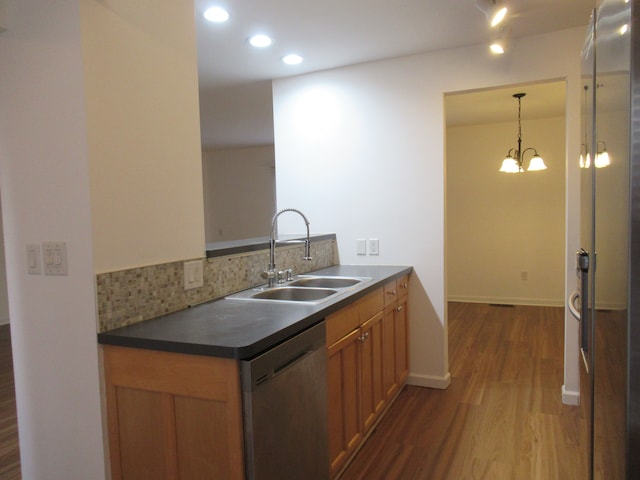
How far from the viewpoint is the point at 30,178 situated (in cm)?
166

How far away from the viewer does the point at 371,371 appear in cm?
248

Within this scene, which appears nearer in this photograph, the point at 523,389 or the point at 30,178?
the point at 30,178

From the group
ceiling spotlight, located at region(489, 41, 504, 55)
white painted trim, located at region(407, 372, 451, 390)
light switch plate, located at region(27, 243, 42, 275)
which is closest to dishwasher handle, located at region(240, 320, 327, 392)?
light switch plate, located at region(27, 243, 42, 275)

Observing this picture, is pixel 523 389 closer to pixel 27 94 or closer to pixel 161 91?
pixel 161 91

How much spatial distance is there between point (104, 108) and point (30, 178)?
1.26ft

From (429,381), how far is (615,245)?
96.2 inches

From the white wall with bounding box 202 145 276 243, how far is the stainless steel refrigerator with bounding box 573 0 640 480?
21.4ft

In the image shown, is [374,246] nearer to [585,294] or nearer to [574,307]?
[574,307]

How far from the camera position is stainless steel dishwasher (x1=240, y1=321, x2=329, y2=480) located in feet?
4.49

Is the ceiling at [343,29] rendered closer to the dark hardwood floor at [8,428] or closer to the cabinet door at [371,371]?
the cabinet door at [371,371]

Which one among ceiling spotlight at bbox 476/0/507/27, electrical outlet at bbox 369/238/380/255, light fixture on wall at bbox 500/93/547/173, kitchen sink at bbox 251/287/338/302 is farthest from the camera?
light fixture on wall at bbox 500/93/547/173

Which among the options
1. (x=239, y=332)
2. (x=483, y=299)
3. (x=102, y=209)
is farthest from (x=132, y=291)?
(x=483, y=299)

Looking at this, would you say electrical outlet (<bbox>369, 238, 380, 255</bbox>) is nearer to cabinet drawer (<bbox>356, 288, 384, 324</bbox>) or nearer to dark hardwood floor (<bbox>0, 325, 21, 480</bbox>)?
cabinet drawer (<bbox>356, 288, 384, 324</bbox>)

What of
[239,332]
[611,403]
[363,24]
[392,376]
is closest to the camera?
[611,403]
